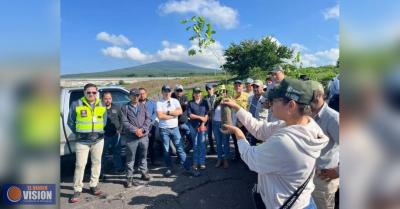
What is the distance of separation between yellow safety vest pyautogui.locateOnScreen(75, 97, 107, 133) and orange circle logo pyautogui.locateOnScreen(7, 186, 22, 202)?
11.4 feet

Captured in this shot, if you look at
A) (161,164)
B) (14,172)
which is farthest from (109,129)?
(14,172)

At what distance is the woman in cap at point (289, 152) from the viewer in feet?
6.28

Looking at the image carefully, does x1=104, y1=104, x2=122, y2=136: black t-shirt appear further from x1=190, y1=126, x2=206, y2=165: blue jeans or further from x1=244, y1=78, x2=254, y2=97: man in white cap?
x1=244, y1=78, x2=254, y2=97: man in white cap

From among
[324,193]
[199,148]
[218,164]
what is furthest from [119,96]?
[324,193]

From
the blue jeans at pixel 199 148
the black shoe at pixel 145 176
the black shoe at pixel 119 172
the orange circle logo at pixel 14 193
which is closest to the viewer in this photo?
the orange circle logo at pixel 14 193

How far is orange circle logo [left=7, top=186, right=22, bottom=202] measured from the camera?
181 cm

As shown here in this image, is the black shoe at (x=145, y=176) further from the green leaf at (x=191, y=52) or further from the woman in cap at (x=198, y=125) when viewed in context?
the green leaf at (x=191, y=52)

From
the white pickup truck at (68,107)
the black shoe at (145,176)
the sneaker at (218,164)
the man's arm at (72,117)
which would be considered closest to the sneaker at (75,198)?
the white pickup truck at (68,107)

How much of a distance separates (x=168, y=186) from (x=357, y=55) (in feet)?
15.7

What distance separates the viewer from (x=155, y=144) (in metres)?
7.41

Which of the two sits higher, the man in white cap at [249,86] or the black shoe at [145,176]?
the man in white cap at [249,86]

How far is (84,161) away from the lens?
5242mm

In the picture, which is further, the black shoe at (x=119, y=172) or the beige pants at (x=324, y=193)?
the black shoe at (x=119, y=172)

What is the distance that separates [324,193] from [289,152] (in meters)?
1.05
